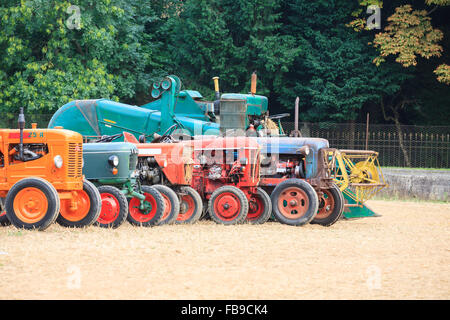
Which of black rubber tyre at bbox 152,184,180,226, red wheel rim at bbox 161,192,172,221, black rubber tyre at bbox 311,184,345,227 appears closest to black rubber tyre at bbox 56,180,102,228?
black rubber tyre at bbox 152,184,180,226

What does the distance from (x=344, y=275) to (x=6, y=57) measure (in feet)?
78.9

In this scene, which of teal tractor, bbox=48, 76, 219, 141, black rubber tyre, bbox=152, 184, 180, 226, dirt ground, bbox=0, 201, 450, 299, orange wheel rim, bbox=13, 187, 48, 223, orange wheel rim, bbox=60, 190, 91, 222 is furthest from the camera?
teal tractor, bbox=48, 76, 219, 141

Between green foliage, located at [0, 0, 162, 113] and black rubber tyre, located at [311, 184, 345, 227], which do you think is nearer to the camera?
black rubber tyre, located at [311, 184, 345, 227]

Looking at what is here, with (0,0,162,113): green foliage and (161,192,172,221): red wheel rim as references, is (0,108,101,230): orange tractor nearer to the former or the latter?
(161,192,172,221): red wheel rim

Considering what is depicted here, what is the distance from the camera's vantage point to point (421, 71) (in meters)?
31.0

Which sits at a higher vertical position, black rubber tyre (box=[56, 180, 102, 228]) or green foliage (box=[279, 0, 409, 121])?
green foliage (box=[279, 0, 409, 121])

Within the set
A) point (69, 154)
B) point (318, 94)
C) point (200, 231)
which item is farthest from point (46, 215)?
point (318, 94)

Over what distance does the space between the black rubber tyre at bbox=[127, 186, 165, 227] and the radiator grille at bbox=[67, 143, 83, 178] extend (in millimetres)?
1309

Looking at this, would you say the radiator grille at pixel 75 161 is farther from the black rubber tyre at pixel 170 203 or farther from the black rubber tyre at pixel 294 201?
the black rubber tyre at pixel 294 201

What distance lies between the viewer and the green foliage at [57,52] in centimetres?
2747

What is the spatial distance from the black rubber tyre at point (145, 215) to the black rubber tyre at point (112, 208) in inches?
24.0

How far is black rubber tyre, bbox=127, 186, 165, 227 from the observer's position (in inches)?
456

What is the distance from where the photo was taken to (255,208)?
1290 cm

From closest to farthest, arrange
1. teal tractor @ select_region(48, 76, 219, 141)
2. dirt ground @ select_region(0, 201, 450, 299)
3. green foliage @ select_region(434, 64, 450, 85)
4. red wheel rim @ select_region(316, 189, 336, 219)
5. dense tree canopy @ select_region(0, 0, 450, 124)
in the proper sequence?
1. dirt ground @ select_region(0, 201, 450, 299)
2. red wheel rim @ select_region(316, 189, 336, 219)
3. teal tractor @ select_region(48, 76, 219, 141)
4. green foliage @ select_region(434, 64, 450, 85)
5. dense tree canopy @ select_region(0, 0, 450, 124)
